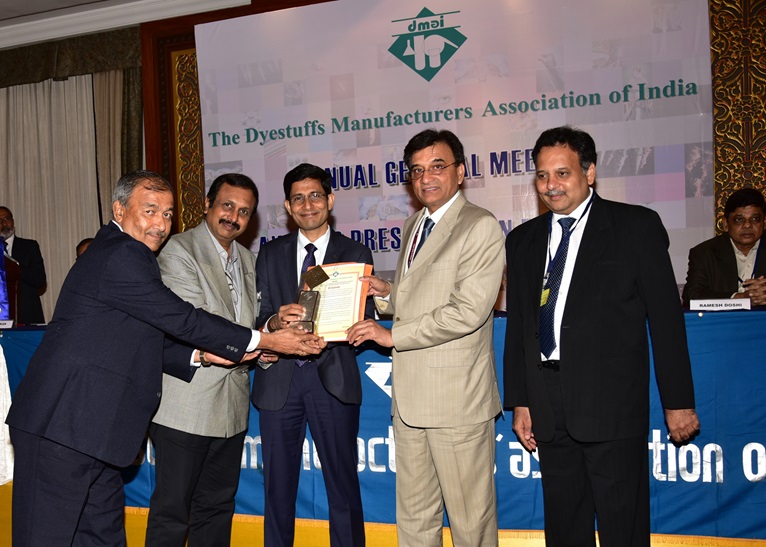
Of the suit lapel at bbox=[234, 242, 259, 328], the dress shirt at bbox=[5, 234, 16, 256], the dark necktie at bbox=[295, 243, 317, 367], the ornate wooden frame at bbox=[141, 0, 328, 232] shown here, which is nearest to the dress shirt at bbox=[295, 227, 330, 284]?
the dark necktie at bbox=[295, 243, 317, 367]

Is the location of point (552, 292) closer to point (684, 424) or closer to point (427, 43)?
point (684, 424)

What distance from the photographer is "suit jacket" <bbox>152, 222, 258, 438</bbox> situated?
8.86 ft

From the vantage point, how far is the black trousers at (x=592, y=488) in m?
2.21

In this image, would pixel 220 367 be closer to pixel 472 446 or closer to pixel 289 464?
pixel 289 464

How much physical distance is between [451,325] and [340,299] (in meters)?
0.54

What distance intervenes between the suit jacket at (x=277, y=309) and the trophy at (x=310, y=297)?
156 mm

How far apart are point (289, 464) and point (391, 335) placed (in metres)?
0.76

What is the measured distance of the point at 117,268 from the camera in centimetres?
229

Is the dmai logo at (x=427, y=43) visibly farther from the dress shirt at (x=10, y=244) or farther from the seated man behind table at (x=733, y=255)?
the dress shirt at (x=10, y=244)

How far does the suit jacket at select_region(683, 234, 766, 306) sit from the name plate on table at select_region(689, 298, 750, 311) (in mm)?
1596

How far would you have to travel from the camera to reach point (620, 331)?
223cm

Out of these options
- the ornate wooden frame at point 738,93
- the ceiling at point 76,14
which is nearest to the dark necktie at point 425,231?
the ornate wooden frame at point 738,93

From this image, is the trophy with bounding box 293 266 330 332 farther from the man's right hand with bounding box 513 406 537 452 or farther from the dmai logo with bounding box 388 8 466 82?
the dmai logo with bounding box 388 8 466 82

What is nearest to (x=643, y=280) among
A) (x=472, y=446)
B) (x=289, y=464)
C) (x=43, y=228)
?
(x=472, y=446)
